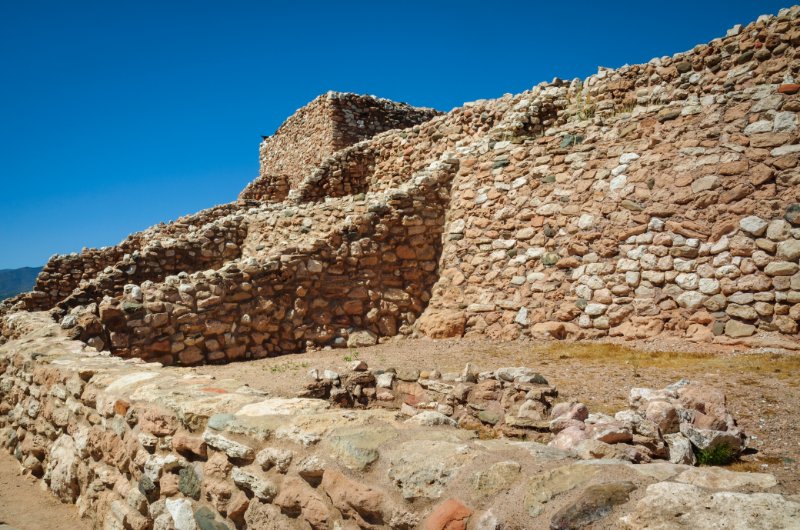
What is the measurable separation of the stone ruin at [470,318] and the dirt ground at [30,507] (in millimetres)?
148

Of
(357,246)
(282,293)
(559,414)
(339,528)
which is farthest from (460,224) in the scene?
(339,528)

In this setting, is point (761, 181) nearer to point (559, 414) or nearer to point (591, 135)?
point (591, 135)

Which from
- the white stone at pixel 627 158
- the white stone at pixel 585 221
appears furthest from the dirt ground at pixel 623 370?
the white stone at pixel 627 158

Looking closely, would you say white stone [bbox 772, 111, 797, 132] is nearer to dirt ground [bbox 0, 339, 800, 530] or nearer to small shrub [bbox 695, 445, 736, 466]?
dirt ground [bbox 0, 339, 800, 530]

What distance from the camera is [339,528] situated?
100 inches

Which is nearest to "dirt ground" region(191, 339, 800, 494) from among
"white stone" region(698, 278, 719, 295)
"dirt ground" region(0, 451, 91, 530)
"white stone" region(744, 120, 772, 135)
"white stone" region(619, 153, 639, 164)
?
"white stone" region(698, 278, 719, 295)

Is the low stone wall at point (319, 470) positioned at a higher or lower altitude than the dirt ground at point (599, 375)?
higher

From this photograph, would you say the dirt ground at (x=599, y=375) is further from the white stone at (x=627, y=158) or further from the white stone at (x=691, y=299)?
the white stone at (x=627, y=158)

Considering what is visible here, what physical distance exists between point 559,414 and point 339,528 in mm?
2394

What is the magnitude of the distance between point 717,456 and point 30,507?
5.74 meters

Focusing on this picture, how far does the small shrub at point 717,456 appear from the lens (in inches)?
132

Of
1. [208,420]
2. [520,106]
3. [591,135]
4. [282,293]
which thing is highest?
[520,106]

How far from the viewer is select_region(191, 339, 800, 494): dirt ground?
3828mm

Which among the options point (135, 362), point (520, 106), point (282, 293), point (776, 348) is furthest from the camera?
point (520, 106)
